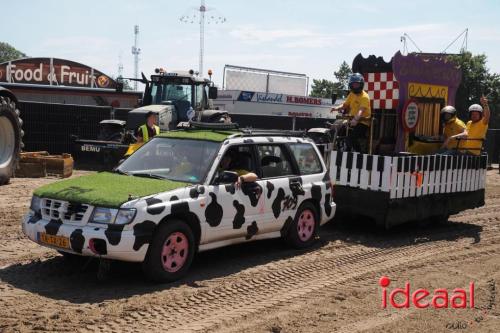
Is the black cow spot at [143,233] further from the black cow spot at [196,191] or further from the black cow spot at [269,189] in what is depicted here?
the black cow spot at [269,189]

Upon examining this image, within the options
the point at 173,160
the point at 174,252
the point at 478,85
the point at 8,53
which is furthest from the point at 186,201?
the point at 8,53

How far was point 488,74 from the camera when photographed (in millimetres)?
37844

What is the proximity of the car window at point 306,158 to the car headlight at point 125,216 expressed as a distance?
2987mm

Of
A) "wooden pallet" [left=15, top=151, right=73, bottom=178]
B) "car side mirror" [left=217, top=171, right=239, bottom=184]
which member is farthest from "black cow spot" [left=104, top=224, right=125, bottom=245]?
"wooden pallet" [left=15, top=151, right=73, bottom=178]

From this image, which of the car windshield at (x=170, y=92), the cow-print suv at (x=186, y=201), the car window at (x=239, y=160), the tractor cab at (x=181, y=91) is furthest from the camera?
the car windshield at (x=170, y=92)

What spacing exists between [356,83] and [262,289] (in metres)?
5.17

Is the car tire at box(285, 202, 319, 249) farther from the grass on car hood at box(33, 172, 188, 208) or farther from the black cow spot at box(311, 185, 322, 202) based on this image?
the grass on car hood at box(33, 172, 188, 208)

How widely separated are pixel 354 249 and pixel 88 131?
11020mm

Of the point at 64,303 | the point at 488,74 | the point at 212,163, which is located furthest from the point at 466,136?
the point at 488,74

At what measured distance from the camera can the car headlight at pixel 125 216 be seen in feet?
19.1

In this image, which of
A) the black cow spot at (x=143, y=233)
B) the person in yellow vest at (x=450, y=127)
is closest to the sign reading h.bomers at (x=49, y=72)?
the person in yellow vest at (x=450, y=127)

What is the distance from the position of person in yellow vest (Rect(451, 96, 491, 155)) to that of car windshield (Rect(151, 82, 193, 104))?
7.96 meters

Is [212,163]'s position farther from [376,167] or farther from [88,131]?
[88,131]

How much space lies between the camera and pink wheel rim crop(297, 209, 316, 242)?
8133mm
